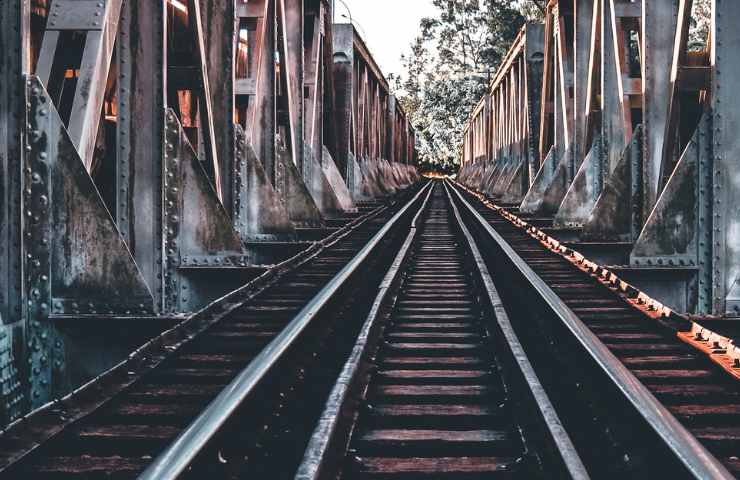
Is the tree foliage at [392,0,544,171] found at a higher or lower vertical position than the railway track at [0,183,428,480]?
higher

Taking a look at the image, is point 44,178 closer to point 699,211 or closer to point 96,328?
point 96,328

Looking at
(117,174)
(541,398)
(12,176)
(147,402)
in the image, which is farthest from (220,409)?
(117,174)

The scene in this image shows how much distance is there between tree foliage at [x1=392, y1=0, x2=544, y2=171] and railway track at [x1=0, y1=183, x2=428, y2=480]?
50538 mm

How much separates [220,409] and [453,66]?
8596 cm

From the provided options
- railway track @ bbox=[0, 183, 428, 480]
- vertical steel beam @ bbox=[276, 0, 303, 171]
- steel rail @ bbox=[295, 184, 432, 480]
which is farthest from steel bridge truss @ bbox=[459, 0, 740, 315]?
vertical steel beam @ bbox=[276, 0, 303, 171]

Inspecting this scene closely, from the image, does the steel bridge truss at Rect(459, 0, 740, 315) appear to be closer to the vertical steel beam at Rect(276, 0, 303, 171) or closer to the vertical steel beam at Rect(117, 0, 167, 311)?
the vertical steel beam at Rect(276, 0, 303, 171)

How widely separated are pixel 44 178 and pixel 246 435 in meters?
2.50

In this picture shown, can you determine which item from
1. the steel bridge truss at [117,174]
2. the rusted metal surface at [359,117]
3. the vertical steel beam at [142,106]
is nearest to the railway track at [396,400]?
the steel bridge truss at [117,174]

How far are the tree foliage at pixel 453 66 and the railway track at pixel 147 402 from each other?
50538mm

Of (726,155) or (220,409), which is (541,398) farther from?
(726,155)

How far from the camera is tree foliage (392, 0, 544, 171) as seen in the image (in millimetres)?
67250

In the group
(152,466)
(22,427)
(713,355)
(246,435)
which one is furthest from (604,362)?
(22,427)

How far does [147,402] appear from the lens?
4043 millimetres

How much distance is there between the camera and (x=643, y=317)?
5.95m
